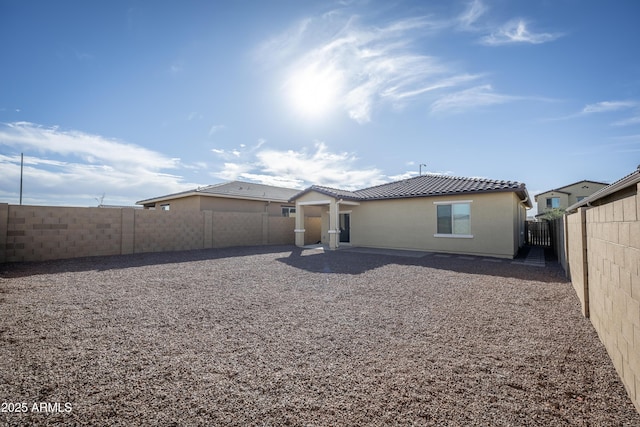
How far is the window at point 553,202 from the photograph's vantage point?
37.1m

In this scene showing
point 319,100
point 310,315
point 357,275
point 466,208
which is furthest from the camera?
point 466,208

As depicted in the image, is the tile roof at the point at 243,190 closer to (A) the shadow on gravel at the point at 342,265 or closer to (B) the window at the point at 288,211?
(B) the window at the point at 288,211

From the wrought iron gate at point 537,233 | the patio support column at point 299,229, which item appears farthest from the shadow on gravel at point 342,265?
the wrought iron gate at point 537,233

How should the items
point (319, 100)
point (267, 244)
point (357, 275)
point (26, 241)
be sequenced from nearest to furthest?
point (357, 275) < point (26, 241) < point (319, 100) < point (267, 244)

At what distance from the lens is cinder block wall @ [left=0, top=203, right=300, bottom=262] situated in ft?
30.3

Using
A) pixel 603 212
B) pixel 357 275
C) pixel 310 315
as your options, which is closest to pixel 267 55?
pixel 357 275

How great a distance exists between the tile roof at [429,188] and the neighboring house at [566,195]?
28.7 metres

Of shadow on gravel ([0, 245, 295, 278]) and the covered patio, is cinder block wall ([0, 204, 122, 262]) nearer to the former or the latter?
shadow on gravel ([0, 245, 295, 278])

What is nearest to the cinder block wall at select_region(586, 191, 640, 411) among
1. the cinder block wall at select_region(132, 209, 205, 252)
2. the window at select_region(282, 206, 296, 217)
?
the cinder block wall at select_region(132, 209, 205, 252)

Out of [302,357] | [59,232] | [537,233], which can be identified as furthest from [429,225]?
[59,232]

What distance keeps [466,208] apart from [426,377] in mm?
11332

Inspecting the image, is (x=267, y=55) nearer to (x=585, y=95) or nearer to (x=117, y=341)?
(x=117, y=341)

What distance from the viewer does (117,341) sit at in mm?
3502

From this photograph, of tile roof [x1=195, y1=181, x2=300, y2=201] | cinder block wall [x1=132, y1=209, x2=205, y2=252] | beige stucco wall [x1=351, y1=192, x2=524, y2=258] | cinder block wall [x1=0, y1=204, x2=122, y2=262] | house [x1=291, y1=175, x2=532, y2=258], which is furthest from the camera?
tile roof [x1=195, y1=181, x2=300, y2=201]
